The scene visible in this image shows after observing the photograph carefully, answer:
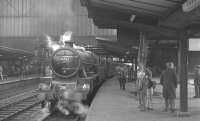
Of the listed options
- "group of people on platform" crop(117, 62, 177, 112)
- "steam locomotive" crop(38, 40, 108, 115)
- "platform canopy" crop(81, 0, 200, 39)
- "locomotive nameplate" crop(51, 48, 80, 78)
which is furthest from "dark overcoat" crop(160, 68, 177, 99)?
"locomotive nameplate" crop(51, 48, 80, 78)

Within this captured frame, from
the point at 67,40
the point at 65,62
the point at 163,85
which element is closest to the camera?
the point at 163,85

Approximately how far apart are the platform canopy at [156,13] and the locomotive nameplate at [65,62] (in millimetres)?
2577

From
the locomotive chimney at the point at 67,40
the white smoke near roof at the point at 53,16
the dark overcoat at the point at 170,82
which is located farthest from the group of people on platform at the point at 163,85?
the white smoke near roof at the point at 53,16

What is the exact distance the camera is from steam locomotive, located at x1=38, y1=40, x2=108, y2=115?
37.7ft

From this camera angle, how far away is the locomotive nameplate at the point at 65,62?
12.5 meters

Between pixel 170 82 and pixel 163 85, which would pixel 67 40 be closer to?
pixel 163 85

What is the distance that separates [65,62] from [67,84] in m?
1.20

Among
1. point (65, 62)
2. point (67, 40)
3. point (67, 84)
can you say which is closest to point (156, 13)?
point (67, 84)

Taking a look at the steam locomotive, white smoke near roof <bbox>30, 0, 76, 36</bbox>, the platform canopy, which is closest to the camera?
the platform canopy

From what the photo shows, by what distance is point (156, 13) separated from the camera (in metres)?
7.85

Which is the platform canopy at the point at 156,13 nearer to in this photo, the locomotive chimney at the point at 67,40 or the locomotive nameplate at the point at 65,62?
the locomotive nameplate at the point at 65,62

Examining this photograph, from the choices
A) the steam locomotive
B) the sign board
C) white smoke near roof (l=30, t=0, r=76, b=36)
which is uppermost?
white smoke near roof (l=30, t=0, r=76, b=36)

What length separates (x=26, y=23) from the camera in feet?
143

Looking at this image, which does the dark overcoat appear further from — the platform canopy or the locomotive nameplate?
the locomotive nameplate
